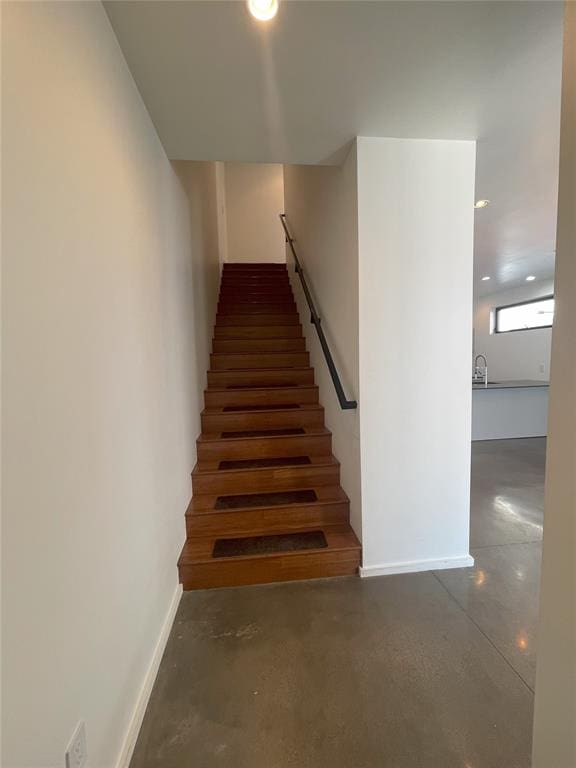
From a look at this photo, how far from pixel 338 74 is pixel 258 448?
213 cm

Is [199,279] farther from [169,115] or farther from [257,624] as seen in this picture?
[257,624]

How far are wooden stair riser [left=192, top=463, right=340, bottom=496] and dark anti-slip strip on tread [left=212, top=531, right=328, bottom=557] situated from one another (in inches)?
12.0

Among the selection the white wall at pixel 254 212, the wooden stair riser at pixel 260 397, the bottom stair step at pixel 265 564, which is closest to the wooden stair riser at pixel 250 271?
the white wall at pixel 254 212

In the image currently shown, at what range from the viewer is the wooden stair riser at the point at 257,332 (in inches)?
140

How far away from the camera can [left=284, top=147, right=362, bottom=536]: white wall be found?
6.10 feet

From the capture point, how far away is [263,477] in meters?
2.21

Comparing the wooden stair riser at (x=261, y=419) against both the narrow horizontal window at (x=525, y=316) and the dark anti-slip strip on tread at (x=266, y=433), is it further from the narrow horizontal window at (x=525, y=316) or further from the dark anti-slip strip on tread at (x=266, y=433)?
the narrow horizontal window at (x=525, y=316)

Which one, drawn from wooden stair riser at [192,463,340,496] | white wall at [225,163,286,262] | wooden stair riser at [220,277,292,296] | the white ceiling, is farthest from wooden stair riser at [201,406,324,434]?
white wall at [225,163,286,262]

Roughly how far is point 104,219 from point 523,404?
548 centimetres

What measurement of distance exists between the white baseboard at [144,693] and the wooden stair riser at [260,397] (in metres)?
1.55

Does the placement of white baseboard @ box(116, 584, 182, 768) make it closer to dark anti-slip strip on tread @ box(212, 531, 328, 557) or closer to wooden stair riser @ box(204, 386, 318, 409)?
dark anti-slip strip on tread @ box(212, 531, 328, 557)

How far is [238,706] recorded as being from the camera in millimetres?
1179

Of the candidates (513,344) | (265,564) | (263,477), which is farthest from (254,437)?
(513,344)

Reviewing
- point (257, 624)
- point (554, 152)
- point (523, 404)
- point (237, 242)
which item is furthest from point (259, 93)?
point (523, 404)
